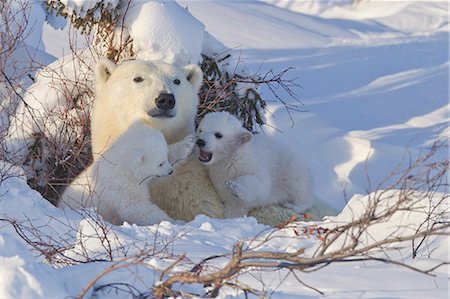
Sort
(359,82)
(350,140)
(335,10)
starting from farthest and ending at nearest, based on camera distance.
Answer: (335,10), (359,82), (350,140)

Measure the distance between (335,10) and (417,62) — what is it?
9907 mm

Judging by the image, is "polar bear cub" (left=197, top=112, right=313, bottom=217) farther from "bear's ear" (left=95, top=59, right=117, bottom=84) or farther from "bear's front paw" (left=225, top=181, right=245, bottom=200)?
"bear's ear" (left=95, top=59, right=117, bottom=84)

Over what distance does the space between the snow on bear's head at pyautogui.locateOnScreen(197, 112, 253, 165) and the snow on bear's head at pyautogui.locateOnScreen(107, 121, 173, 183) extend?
59cm

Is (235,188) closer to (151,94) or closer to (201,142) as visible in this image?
(201,142)

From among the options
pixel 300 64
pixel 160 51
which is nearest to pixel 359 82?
pixel 300 64

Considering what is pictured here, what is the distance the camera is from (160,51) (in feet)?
22.9

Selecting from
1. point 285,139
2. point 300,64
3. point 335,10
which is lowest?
point 285,139

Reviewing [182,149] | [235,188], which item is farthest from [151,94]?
[235,188]

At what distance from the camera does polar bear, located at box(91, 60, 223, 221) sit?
19.1ft

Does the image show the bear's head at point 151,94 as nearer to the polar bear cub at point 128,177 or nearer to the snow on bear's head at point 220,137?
the snow on bear's head at point 220,137

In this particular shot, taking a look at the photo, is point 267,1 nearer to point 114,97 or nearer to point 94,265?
point 114,97

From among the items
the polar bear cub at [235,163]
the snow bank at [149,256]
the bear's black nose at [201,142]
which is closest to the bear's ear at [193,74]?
the polar bear cub at [235,163]

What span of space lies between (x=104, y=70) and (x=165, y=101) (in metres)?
0.68

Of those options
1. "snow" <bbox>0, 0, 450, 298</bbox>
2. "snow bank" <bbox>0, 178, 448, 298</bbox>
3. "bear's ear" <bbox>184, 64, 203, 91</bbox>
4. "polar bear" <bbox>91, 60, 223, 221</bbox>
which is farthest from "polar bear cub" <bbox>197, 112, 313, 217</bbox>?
"snow bank" <bbox>0, 178, 448, 298</bbox>
